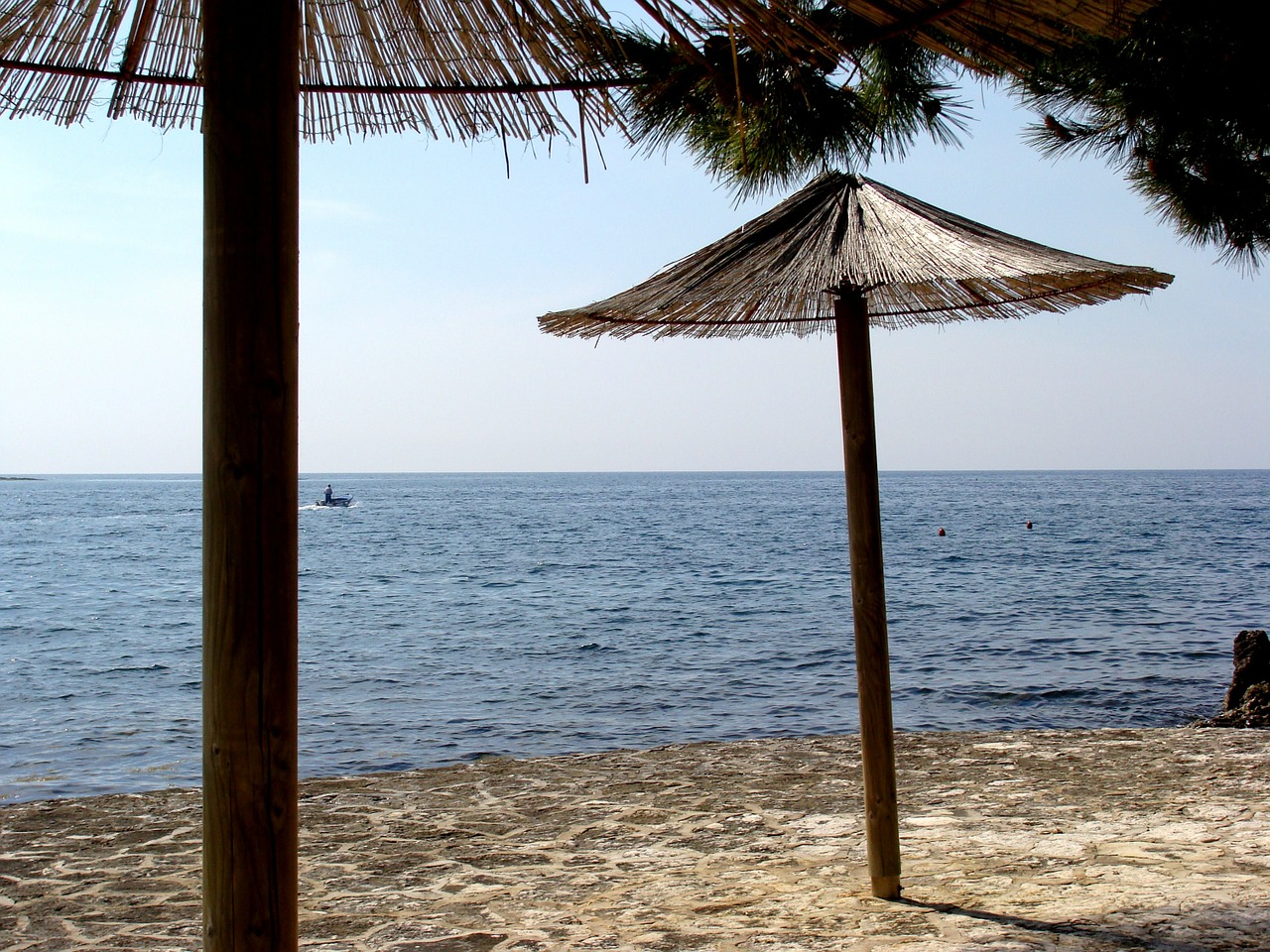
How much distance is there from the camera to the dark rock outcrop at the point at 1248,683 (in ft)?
37.8

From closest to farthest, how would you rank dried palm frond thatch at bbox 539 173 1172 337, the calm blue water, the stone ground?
dried palm frond thatch at bbox 539 173 1172 337 < the stone ground < the calm blue water

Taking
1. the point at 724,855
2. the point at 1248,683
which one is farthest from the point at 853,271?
the point at 1248,683

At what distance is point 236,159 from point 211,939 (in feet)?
4.34

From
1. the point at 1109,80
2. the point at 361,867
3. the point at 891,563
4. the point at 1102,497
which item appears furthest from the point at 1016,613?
the point at 1102,497

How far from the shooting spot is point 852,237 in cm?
384

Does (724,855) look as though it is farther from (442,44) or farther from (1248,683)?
(1248,683)

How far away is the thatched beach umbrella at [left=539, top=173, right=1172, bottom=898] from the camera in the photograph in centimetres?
367

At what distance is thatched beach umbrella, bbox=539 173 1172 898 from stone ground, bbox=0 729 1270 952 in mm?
531

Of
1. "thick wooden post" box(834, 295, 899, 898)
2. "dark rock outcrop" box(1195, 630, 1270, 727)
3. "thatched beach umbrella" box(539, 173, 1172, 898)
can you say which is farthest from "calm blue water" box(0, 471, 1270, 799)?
"thatched beach umbrella" box(539, 173, 1172, 898)

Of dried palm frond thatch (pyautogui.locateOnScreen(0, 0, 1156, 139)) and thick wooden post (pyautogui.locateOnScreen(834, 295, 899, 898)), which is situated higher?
dried palm frond thatch (pyautogui.locateOnScreen(0, 0, 1156, 139))

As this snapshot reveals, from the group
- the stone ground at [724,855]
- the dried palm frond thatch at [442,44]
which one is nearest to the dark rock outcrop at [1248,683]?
the stone ground at [724,855]

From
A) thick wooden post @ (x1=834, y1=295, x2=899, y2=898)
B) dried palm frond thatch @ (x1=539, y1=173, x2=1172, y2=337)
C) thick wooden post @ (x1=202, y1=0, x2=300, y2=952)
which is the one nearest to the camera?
thick wooden post @ (x1=202, y1=0, x2=300, y2=952)

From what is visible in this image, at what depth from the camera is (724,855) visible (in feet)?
15.6

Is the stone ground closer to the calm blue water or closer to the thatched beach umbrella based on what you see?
the thatched beach umbrella
